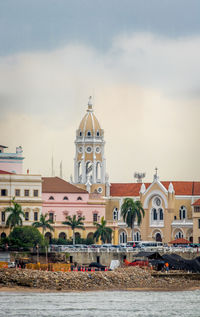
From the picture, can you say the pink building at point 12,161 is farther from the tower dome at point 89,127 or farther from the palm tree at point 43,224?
the tower dome at point 89,127

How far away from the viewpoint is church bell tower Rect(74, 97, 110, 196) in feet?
607

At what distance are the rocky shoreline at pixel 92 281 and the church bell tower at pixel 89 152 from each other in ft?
193

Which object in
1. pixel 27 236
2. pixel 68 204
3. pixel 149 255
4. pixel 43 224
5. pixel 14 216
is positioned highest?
pixel 68 204

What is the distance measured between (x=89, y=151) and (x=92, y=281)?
69.2 metres

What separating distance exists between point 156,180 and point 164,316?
79247mm

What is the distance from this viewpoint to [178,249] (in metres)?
148

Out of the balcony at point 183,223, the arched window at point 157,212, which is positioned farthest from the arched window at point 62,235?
the balcony at point 183,223

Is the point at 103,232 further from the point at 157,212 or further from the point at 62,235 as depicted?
the point at 157,212

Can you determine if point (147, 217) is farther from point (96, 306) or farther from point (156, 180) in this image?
point (96, 306)

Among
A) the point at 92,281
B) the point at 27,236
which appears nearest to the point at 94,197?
the point at 27,236

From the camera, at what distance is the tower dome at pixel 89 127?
186 m

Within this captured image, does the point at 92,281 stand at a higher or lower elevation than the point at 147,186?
lower

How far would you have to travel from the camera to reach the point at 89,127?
609ft

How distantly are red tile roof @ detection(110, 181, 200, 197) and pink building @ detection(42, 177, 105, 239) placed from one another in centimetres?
871
